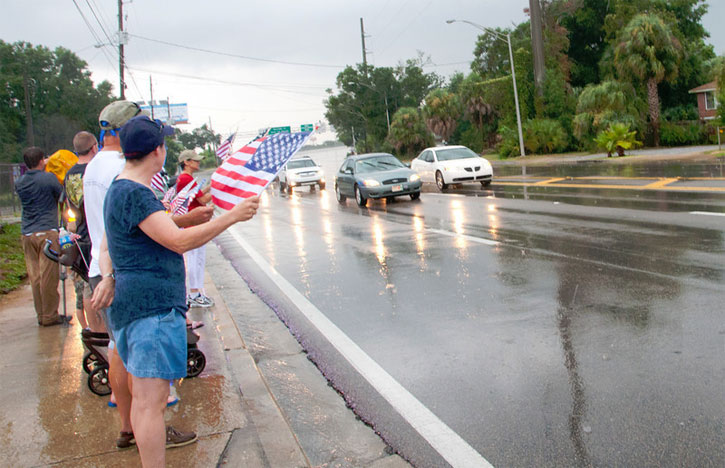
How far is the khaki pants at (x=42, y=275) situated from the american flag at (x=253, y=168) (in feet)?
13.7

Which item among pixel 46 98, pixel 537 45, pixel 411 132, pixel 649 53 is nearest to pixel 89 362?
pixel 649 53

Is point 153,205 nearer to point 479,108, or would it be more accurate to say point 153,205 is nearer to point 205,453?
point 205,453

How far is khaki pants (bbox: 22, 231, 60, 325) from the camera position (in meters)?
7.27

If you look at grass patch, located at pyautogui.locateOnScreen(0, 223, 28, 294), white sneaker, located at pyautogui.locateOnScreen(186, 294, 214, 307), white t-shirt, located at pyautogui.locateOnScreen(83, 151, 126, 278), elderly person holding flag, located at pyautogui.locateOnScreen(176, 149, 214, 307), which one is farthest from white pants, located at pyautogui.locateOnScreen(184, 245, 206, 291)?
grass patch, located at pyautogui.locateOnScreen(0, 223, 28, 294)

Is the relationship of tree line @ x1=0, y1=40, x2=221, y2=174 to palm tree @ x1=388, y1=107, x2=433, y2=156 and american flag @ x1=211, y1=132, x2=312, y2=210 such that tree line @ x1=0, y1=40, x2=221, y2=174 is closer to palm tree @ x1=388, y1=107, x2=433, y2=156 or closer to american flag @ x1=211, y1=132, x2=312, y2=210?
palm tree @ x1=388, y1=107, x2=433, y2=156

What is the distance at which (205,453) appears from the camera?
4.00 meters

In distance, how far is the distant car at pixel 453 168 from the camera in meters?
22.3

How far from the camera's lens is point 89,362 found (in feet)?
17.2

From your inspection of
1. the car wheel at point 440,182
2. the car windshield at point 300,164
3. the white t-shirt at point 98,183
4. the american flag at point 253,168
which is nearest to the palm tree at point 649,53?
the car windshield at point 300,164

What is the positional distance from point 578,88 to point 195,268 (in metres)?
43.7

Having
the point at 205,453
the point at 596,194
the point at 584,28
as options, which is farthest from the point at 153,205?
the point at 584,28

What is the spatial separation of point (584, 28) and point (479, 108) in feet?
35.2

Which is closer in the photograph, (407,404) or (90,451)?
(90,451)

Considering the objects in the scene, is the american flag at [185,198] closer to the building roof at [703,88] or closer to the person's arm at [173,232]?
the person's arm at [173,232]
